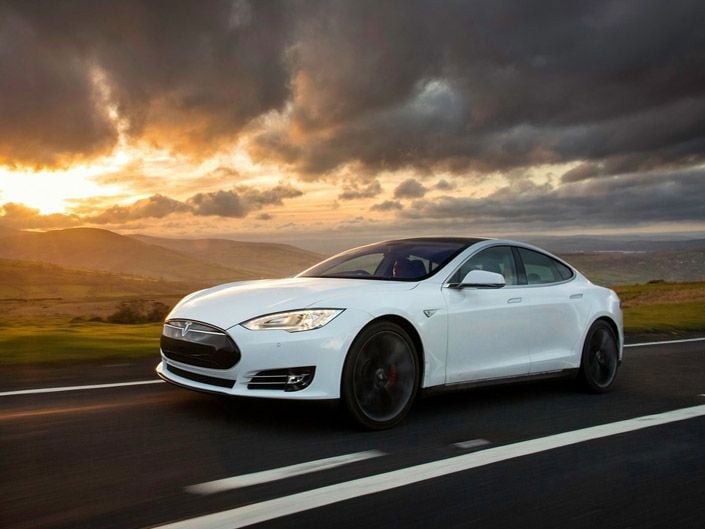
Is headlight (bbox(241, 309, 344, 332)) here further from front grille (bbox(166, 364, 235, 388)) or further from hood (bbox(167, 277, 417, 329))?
front grille (bbox(166, 364, 235, 388))

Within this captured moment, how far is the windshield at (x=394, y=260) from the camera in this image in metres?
6.31

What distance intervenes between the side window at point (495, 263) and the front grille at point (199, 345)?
7.04ft

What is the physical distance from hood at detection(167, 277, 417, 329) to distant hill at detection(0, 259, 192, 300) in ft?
256

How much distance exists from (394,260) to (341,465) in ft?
8.21

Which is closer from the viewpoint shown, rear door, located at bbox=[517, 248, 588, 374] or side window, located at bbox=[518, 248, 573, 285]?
rear door, located at bbox=[517, 248, 588, 374]

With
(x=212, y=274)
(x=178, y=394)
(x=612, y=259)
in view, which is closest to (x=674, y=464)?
(x=178, y=394)

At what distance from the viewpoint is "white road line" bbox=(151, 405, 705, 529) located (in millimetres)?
3458

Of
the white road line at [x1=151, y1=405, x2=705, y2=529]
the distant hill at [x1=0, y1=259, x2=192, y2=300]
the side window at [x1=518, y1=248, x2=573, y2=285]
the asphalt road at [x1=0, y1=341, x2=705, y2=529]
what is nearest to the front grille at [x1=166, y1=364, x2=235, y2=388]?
the asphalt road at [x1=0, y1=341, x2=705, y2=529]

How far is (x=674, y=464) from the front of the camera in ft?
15.5

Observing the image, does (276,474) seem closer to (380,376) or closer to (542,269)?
(380,376)

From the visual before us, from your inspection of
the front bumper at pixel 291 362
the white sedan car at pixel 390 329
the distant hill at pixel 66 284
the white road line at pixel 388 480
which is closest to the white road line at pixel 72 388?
the white sedan car at pixel 390 329

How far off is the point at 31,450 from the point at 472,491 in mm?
2685

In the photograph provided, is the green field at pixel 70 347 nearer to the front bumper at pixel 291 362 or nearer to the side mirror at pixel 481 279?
the front bumper at pixel 291 362

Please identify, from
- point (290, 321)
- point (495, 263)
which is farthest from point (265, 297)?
point (495, 263)
